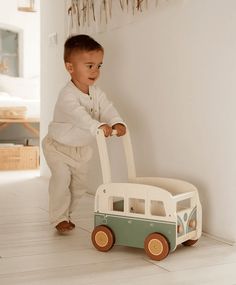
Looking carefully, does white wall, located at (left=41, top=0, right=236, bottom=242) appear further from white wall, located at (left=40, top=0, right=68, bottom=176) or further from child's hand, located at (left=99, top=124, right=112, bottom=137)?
white wall, located at (left=40, top=0, right=68, bottom=176)

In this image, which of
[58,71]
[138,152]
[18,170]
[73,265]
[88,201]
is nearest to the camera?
[73,265]

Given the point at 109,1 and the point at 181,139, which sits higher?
the point at 109,1

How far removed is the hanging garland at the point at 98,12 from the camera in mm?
2239

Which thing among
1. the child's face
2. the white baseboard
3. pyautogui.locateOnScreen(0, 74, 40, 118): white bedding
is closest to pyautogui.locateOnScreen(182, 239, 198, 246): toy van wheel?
the white baseboard

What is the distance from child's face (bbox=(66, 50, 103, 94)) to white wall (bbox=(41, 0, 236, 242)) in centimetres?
30

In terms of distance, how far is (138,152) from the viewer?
2.23m

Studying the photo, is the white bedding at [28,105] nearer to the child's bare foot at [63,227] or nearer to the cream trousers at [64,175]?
the cream trousers at [64,175]

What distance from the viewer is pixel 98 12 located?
264cm

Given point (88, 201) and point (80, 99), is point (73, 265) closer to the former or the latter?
point (80, 99)

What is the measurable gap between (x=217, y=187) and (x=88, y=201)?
985 millimetres

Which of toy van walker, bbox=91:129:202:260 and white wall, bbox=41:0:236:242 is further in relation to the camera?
white wall, bbox=41:0:236:242

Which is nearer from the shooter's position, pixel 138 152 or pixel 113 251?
pixel 113 251

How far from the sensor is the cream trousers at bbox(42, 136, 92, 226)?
6.47 ft

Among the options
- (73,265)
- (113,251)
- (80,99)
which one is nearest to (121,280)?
(73,265)
